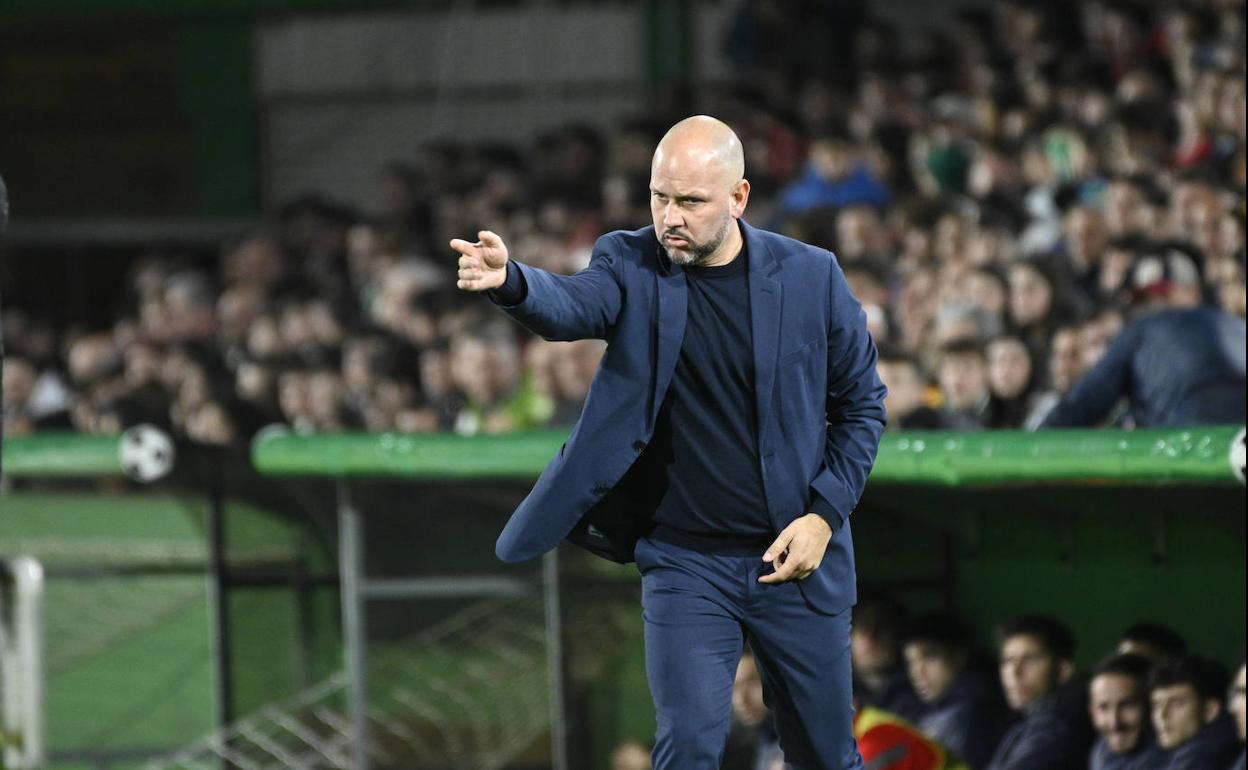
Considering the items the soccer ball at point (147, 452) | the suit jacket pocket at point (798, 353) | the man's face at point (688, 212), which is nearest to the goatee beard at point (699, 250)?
the man's face at point (688, 212)

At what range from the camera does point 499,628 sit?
7.64m

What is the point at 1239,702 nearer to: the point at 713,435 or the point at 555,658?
the point at 713,435

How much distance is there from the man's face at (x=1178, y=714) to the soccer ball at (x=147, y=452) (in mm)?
4183

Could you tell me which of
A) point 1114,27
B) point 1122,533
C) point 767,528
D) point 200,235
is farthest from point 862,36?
point 767,528

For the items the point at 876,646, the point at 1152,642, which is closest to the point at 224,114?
the point at 876,646

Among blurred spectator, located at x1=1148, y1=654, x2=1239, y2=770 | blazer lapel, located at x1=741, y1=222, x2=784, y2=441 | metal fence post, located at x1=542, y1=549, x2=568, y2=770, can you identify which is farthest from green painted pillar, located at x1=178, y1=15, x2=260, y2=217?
blazer lapel, located at x1=741, y1=222, x2=784, y2=441

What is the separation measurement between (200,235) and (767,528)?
13900mm

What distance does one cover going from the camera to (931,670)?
6.64 meters

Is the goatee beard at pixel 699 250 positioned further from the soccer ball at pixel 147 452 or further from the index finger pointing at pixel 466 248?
the soccer ball at pixel 147 452

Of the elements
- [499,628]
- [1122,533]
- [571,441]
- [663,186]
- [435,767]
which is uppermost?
[663,186]

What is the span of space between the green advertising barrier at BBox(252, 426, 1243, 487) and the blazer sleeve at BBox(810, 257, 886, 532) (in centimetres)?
121

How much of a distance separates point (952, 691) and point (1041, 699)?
377 mm

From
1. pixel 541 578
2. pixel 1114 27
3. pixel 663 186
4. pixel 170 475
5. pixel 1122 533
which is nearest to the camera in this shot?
pixel 663 186

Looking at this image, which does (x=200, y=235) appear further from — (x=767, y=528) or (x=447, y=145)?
(x=767, y=528)
